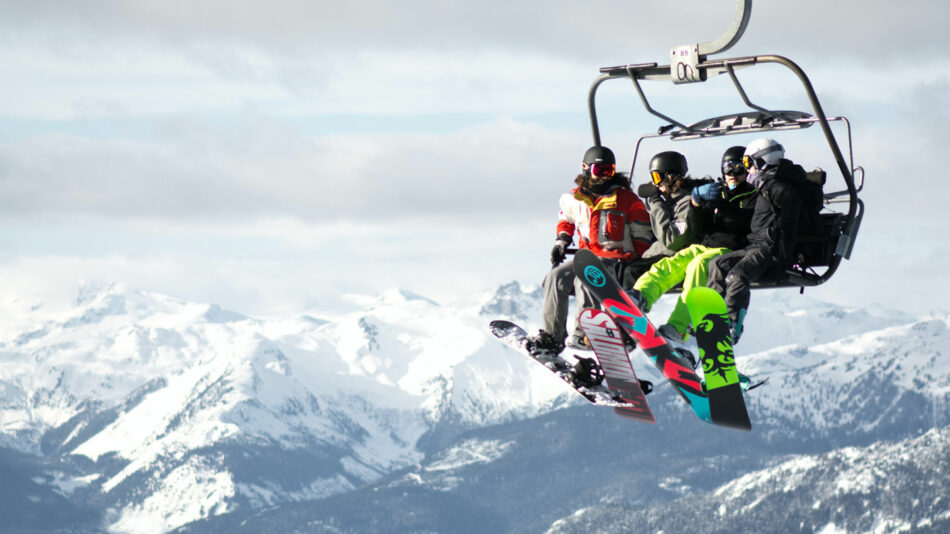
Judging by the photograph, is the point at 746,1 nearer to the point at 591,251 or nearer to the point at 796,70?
the point at 796,70

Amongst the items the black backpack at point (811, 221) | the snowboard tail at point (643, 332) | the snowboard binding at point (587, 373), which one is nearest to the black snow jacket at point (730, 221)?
the black backpack at point (811, 221)

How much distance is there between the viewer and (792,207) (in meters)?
17.8

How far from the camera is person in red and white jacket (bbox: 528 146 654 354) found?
1808cm

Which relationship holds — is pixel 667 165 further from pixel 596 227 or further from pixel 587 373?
pixel 587 373

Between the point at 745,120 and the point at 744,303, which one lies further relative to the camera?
the point at 745,120

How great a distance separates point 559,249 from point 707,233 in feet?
6.55

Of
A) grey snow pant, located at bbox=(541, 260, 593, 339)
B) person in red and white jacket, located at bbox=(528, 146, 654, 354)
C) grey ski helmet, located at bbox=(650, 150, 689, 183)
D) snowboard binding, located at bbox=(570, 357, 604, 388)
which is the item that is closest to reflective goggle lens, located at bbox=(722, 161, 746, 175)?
grey ski helmet, located at bbox=(650, 150, 689, 183)

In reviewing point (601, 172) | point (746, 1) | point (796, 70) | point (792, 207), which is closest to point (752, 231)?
point (792, 207)

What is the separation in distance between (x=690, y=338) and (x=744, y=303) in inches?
32.5

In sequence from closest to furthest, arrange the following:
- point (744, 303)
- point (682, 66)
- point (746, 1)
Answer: point (746, 1) → point (682, 66) → point (744, 303)

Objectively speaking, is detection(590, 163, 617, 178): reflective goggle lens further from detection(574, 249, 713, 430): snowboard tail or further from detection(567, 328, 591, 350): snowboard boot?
detection(567, 328, 591, 350): snowboard boot

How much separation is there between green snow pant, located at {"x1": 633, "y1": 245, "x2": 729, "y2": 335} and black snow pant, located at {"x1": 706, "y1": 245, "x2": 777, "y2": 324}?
0.19m

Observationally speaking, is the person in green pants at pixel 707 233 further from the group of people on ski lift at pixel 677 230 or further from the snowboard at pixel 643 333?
the snowboard at pixel 643 333

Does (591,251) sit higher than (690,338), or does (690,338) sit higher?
(591,251)
